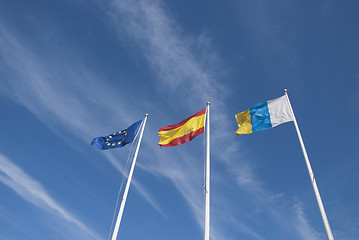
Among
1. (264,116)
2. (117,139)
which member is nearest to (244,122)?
(264,116)

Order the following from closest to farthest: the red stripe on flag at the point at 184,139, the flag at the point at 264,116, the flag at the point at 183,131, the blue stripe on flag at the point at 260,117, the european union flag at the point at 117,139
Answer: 1. the flag at the point at 264,116
2. the blue stripe on flag at the point at 260,117
3. the red stripe on flag at the point at 184,139
4. the flag at the point at 183,131
5. the european union flag at the point at 117,139

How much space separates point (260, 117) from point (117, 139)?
1101 centimetres

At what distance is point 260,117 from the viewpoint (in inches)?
682

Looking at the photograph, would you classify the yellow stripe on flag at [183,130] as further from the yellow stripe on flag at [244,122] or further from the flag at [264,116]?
the flag at [264,116]

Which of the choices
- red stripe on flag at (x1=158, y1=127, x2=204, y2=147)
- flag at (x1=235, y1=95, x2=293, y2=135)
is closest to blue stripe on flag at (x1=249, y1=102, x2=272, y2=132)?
flag at (x1=235, y1=95, x2=293, y2=135)

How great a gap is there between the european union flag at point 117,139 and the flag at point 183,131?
198 centimetres

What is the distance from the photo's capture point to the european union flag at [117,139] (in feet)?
66.1

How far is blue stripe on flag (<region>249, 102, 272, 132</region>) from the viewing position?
55.2 ft

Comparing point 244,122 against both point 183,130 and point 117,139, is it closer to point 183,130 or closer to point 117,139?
point 183,130

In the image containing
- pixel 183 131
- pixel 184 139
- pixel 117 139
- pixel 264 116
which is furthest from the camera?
pixel 117 139

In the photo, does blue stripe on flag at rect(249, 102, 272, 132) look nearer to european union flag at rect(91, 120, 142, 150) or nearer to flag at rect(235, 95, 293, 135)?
flag at rect(235, 95, 293, 135)

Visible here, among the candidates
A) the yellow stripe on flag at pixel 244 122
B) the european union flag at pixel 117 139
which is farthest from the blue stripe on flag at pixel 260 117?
the european union flag at pixel 117 139

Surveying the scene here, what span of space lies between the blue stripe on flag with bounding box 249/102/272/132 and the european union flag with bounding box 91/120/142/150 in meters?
8.41

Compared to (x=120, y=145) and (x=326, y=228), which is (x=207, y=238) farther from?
(x=120, y=145)
